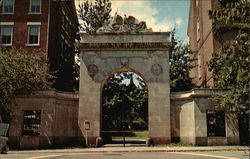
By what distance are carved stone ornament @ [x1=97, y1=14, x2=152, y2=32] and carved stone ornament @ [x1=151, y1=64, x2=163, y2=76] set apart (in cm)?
319

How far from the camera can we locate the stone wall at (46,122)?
21.1 meters

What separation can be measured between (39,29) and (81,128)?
46.0 feet

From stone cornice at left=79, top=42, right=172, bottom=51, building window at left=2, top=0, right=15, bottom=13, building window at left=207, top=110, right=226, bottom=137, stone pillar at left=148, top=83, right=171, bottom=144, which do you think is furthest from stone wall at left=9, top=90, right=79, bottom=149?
building window at left=2, top=0, right=15, bottom=13

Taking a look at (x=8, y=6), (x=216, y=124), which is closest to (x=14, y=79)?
(x=216, y=124)

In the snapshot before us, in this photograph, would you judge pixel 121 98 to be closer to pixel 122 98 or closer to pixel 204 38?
pixel 122 98

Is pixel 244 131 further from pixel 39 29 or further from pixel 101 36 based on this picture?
pixel 39 29

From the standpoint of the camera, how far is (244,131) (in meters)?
21.7

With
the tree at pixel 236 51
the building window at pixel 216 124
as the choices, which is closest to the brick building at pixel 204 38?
the building window at pixel 216 124

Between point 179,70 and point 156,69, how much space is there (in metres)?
9.65

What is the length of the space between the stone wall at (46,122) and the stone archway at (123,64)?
51.0 inches

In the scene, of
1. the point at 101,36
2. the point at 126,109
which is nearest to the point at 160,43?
the point at 101,36

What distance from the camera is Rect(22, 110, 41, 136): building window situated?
21.6m

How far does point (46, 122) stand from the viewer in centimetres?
2138

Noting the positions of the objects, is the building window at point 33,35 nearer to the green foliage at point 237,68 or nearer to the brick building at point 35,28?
the brick building at point 35,28
